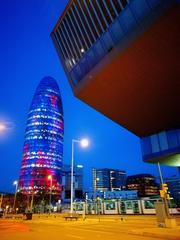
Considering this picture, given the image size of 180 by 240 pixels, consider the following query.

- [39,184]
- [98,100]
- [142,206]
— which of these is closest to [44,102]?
[39,184]

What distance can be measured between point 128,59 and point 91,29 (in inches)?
237

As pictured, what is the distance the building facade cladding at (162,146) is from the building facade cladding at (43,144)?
117 meters

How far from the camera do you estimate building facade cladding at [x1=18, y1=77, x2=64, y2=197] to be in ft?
486

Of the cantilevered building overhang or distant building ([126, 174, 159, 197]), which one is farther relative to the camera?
distant building ([126, 174, 159, 197])

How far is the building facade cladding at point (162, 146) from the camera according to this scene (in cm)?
3080

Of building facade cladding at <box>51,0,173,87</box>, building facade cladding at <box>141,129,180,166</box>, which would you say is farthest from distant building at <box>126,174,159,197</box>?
building facade cladding at <box>51,0,173,87</box>

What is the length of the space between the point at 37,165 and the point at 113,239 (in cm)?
14985

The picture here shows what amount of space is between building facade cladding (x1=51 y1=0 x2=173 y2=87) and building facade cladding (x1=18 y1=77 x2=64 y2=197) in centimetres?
12566

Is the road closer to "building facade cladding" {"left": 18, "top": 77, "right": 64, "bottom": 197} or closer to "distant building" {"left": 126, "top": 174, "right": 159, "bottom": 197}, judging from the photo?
"building facade cladding" {"left": 18, "top": 77, "right": 64, "bottom": 197}

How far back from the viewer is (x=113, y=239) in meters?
10.8

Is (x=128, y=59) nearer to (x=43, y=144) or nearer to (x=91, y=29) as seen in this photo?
(x=91, y=29)

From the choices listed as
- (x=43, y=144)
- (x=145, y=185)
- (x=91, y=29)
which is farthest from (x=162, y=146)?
(x=145, y=185)

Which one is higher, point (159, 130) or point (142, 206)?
point (159, 130)

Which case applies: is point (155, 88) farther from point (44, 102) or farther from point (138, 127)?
point (44, 102)
